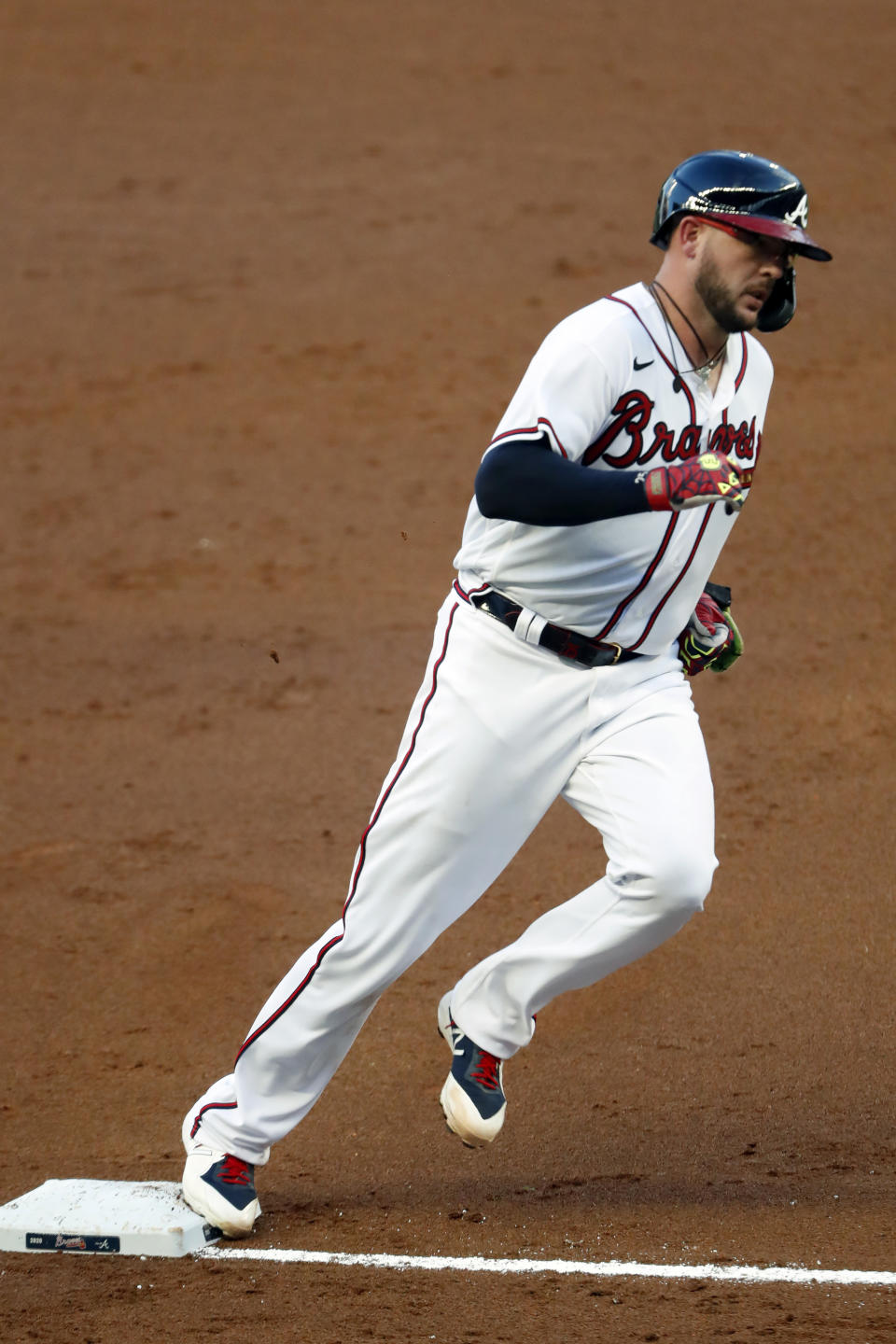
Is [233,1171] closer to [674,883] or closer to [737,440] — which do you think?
[674,883]

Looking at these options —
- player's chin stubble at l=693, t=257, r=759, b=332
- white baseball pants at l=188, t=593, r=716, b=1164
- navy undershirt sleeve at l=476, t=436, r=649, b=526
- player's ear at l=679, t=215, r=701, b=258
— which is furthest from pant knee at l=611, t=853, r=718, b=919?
player's ear at l=679, t=215, r=701, b=258

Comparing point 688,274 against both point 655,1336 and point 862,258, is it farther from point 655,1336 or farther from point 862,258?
point 862,258

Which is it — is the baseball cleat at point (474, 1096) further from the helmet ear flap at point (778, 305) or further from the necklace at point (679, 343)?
the helmet ear flap at point (778, 305)

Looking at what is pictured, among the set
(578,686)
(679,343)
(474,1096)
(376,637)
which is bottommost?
(376,637)

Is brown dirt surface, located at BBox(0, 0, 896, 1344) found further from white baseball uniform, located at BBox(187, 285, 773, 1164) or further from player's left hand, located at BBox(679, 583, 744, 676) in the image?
player's left hand, located at BBox(679, 583, 744, 676)

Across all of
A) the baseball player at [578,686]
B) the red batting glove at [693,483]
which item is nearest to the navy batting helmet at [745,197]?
the baseball player at [578,686]

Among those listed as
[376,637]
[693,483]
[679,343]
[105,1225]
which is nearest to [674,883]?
[693,483]

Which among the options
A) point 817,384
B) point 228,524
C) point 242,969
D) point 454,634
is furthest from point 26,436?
point 454,634
